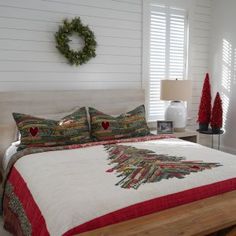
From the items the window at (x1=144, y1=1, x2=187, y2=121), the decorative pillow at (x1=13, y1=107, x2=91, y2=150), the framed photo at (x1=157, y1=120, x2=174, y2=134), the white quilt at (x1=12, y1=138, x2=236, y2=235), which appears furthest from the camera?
the window at (x1=144, y1=1, x2=187, y2=121)

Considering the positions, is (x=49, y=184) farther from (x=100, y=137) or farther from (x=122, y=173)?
(x=100, y=137)

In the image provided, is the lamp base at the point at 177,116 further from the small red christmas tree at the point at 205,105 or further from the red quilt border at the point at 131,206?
the red quilt border at the point at 131,206

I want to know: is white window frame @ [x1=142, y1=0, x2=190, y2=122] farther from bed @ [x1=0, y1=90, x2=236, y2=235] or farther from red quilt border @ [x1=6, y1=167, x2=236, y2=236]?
red quilt border @ [x1=6, y1=167, x2=236, y2=236]

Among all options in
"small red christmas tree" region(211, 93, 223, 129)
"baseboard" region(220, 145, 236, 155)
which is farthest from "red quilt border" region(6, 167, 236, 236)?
"baseboard" region(220, 145, 236, 155)

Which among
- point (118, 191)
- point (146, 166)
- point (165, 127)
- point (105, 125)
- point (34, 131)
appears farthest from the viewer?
point (165, 127)

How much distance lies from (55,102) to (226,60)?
2.55 meters

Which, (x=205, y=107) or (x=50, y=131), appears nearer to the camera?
(x=50, y=131)

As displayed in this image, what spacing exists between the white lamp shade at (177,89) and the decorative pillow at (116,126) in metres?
0.70

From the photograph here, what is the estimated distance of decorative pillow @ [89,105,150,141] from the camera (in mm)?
2990

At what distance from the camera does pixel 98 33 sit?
3.54 m

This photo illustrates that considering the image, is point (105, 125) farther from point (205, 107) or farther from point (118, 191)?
point (205, 107)

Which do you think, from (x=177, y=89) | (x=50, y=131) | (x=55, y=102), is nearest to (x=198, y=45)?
(x=177, y=89)

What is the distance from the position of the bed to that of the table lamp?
3.38ft

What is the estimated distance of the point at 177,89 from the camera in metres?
3.68
